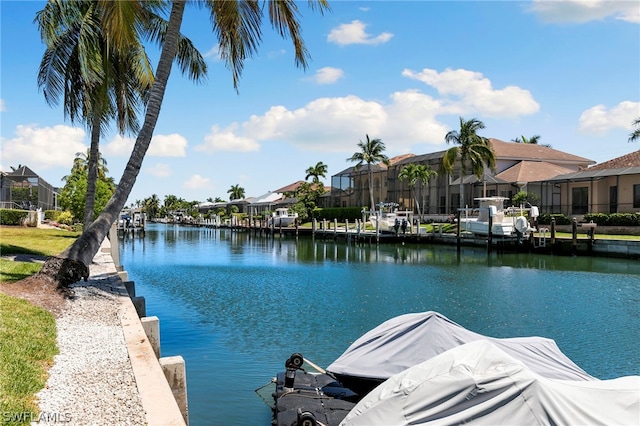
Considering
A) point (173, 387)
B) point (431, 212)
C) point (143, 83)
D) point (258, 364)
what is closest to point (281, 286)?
point (143, 83)

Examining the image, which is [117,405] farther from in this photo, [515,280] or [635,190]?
A: [635,190]

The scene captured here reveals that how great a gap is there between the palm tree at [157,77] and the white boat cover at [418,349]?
7.95 meters

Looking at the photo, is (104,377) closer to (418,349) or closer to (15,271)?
(418,349)

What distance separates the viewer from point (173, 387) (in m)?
7.84

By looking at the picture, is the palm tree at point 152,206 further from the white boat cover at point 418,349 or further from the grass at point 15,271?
the white boat cover at point 418,349

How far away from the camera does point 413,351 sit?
823cm

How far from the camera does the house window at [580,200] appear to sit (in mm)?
49688

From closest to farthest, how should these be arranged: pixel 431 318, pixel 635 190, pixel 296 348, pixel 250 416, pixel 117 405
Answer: pixel 117 405, pixel 431 318, pixel 250 416, pixel 296 348, pixel 635 190

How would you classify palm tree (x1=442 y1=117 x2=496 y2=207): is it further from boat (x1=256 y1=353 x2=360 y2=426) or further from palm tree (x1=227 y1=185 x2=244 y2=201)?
palm tree (x1=227 y1=185 x2=244 y2=201)

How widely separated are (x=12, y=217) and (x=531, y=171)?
172 feet

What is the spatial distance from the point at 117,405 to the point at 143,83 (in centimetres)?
1712

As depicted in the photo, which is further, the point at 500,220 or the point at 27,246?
the point at 500,220

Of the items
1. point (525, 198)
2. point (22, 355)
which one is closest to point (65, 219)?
point (525, 198)

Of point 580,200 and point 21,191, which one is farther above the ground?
point 21,191
